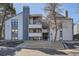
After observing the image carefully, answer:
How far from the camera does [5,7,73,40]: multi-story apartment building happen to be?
2903cm

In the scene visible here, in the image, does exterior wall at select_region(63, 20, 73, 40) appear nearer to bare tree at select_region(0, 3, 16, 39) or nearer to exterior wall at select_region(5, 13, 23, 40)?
exterior wall at select_region(5, 13, 23, 40)

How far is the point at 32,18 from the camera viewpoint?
29.0 meters

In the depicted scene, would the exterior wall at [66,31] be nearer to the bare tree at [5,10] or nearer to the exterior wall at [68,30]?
the exterior wall at [68,30]

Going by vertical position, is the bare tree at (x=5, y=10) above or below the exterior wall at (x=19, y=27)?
above

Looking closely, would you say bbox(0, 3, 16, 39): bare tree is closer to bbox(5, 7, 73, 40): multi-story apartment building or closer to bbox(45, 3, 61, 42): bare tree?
bbox(5, 7, 73, 40): multi-story apartment building

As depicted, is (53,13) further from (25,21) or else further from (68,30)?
(25,21)

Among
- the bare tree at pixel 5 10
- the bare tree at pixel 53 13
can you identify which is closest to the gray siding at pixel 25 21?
the bare tree at pixel 5 10

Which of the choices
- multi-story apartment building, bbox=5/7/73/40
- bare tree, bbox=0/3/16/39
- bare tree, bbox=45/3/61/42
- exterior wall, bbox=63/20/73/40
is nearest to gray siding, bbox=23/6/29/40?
multi-story apartment building, bbox=5/7/73/40

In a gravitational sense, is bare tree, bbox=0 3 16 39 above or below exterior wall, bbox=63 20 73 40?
above

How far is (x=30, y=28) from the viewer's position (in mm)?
29062

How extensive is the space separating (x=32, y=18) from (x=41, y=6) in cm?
29

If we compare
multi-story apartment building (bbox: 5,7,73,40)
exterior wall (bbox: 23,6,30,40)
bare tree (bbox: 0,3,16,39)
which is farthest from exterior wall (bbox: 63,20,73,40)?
bare tree (bbox: 0,3,16,39)

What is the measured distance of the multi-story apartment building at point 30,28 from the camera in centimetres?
2903

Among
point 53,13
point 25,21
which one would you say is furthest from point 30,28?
point 53,13
